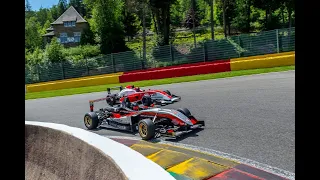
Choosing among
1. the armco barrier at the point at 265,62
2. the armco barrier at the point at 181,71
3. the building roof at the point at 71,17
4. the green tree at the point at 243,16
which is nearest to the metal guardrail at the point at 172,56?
the armco barrier at the point at 265,62

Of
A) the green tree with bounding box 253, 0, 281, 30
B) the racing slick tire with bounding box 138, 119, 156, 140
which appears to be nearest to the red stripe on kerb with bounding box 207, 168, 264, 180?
the racing slick tire with bounding box 138, 119, 156, 140

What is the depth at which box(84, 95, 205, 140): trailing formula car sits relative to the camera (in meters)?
7.32

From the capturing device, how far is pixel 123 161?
3240 mm

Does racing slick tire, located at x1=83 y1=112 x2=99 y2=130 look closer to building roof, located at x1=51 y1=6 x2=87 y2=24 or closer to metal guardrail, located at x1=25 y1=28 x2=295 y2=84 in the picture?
metal guardrail, located at x1=25 y1=28 x2=295 y2=84

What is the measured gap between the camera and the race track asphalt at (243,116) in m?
5.91

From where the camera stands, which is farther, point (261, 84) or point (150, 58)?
point (150, 58)

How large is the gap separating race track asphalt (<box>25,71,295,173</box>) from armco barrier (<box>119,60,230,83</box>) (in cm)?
529

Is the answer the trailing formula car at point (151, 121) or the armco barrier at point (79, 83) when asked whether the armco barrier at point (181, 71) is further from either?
the trailing formula car at point (151, 121)

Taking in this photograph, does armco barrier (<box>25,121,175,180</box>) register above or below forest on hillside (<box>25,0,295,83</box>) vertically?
below

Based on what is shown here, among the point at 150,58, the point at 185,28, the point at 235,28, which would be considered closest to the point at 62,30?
the point at 185,28

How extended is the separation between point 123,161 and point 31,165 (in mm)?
3392

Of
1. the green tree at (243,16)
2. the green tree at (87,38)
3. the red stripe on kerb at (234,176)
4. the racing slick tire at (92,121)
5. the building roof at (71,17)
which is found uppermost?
the building roof at (71,17)
